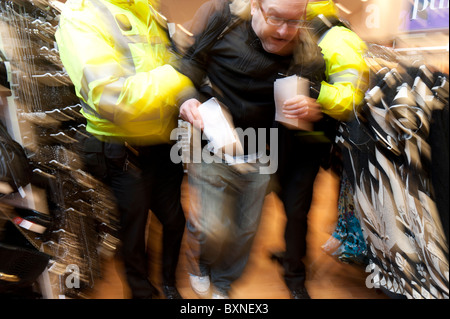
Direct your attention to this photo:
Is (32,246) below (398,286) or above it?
above

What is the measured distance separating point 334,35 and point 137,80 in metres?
0.48

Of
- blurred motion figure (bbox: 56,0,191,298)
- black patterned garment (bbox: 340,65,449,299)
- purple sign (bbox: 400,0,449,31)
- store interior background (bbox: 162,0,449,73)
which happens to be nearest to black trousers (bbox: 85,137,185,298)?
blurred motion figure (bbox: 56,0,191,298)

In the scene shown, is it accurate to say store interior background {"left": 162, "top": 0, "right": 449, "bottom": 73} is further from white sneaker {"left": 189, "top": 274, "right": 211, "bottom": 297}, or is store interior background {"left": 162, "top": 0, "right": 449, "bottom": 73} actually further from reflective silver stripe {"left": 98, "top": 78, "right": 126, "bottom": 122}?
white sneaker {"left": 189, "top": 274, "right": 211, "bottom": 297}

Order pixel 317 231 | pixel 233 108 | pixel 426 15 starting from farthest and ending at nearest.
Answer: pixel 317 231
pixel 233 108
pixel 426 15

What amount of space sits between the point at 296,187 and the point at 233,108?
278mm

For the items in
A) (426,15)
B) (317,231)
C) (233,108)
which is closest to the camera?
(426,15)

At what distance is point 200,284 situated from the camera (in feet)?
3.45

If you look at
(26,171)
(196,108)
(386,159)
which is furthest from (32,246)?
(386,159)

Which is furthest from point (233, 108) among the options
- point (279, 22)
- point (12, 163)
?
point (12, 163)

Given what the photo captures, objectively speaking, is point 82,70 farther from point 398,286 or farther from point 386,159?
point 398,286

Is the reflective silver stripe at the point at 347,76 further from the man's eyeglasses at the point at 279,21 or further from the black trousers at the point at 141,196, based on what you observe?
the black trousers at the point at 141,196

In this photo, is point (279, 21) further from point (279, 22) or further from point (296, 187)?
point (296, 187)

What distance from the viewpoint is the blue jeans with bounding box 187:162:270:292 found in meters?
0.98
